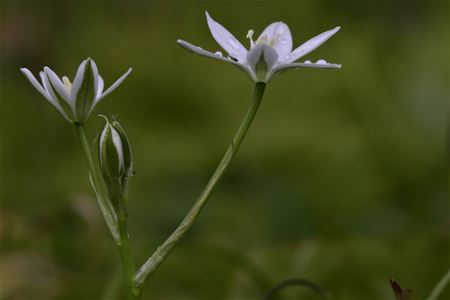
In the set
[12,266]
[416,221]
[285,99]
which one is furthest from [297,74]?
[12,266]

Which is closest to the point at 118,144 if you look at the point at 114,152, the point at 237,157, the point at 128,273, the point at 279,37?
the point at 114,152

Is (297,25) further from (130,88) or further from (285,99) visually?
(130,88)

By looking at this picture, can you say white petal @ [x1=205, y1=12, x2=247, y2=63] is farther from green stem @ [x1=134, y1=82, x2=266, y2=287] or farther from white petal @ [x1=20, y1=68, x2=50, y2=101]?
white petal @ [x1=20, y1=68, x2=50, y2=101]

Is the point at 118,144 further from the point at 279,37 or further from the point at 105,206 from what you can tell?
the point at 279,37

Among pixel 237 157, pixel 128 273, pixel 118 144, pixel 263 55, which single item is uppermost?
pixel 263 55

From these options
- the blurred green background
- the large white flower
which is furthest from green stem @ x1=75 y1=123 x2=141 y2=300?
the blurred green background
